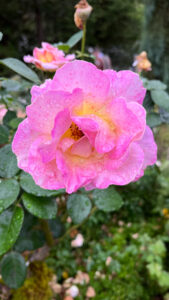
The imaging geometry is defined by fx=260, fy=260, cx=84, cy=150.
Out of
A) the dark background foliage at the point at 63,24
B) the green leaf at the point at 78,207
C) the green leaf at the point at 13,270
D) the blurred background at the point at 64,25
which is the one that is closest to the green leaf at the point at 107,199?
the green leaf at the point at 78,207

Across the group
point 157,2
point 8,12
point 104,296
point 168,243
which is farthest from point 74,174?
point 8,12

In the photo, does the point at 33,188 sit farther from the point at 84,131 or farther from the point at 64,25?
the point at 64,25

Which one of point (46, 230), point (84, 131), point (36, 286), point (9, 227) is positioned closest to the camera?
point (84, 131)

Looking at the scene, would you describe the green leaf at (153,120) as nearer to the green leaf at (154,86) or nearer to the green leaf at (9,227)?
the green leaf at (154,86)

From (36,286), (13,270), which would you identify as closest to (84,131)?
(13,270)

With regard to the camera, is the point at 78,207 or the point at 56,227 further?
the point at 56,227

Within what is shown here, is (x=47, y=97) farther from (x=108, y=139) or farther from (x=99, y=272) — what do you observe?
(x=99, y=272)
